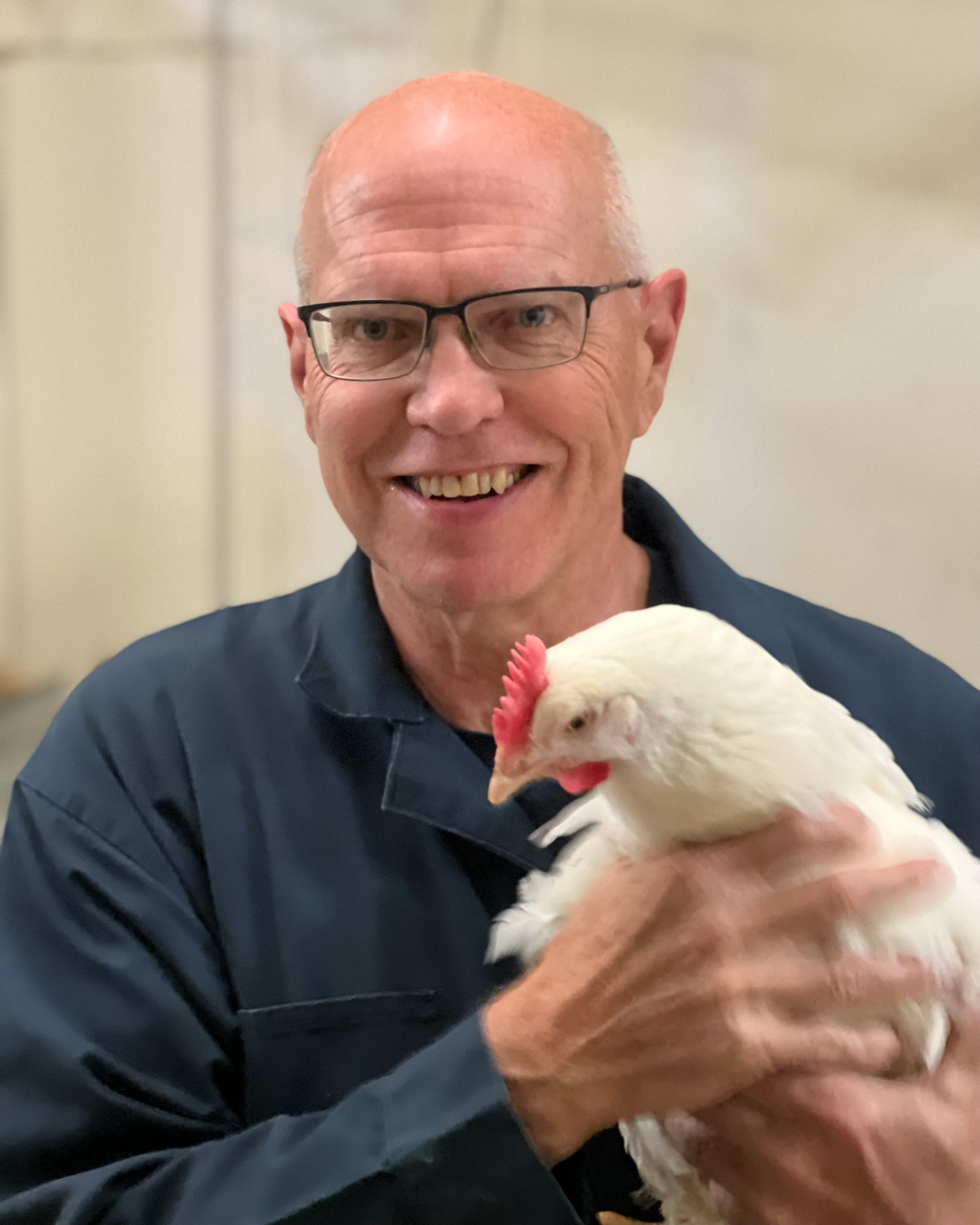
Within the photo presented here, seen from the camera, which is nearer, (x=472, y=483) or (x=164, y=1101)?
(x=164, y=1101)

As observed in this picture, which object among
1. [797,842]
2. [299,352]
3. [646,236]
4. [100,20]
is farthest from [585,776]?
[100,20]

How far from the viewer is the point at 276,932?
3.30 feet

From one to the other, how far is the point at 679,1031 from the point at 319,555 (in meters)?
1.23

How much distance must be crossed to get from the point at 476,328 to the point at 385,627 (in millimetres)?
356

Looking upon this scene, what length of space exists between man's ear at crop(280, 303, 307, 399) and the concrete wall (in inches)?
22.1

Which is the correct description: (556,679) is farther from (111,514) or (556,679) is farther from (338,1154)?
(111,514)

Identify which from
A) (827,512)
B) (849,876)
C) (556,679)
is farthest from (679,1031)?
(827,512)

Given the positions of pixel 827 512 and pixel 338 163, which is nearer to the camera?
pixel 338 163

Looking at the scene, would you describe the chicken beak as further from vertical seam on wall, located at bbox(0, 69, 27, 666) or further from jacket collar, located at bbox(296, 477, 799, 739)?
vertical seam on wall, located at bbox(0, 69, 27, 666)

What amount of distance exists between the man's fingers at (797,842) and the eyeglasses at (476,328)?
51 centimetres

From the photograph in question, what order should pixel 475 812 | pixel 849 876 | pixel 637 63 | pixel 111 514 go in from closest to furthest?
pixel 849 876, pixel 475 812, pixel 637 63, pixel 111 514

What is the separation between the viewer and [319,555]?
1.82m

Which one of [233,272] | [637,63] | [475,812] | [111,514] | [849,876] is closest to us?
[849,876]

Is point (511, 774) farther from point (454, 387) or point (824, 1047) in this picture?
point (454, 387)
